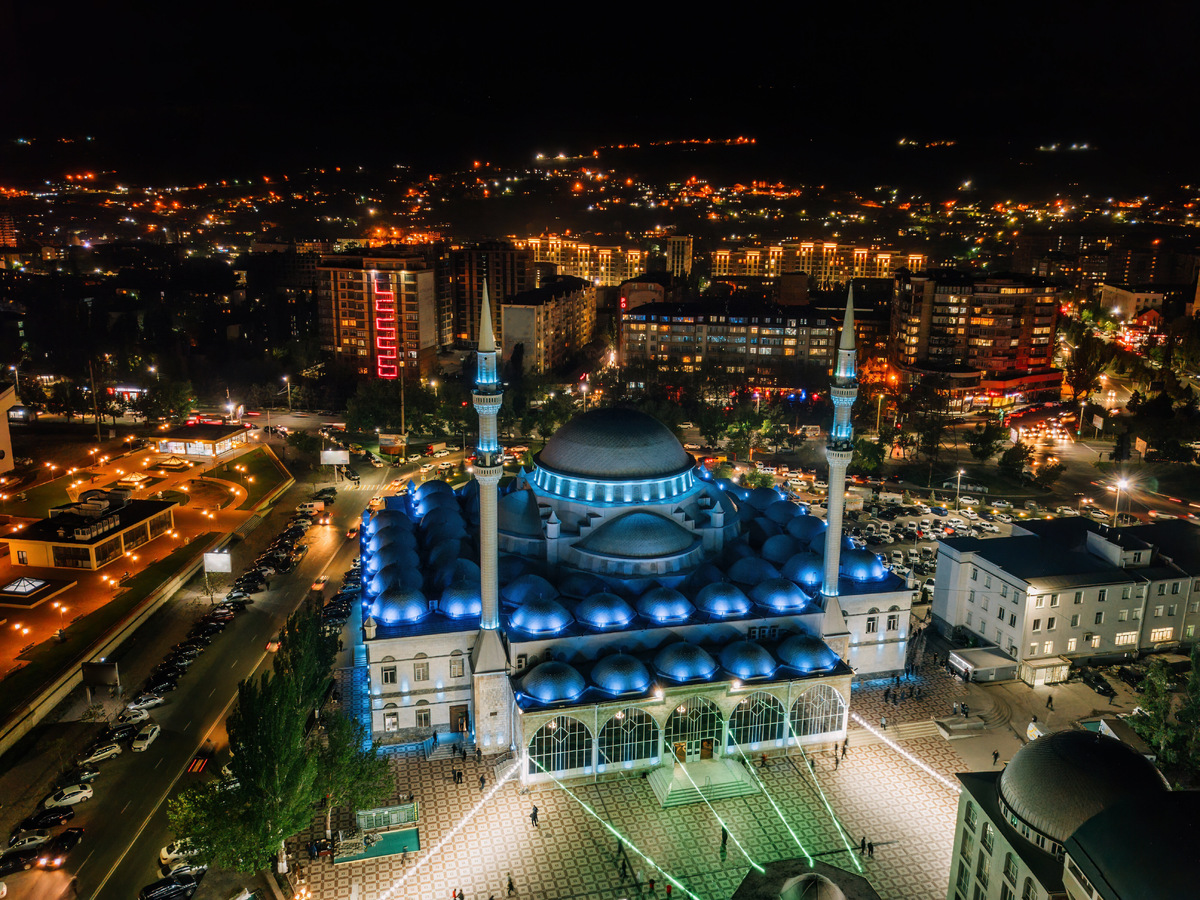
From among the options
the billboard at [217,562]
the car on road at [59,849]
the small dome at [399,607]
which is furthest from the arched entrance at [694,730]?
the billboard at [217,562]

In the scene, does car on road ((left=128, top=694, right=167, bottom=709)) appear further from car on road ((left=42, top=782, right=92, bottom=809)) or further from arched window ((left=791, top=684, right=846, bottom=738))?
arched window ((left=791, top=684, right=846, bottom=738))

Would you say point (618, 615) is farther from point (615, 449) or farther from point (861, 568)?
point (861, 568)

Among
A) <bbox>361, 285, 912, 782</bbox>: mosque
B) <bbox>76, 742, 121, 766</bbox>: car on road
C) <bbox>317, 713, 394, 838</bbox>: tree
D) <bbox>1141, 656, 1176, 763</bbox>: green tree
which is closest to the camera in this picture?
<bbox>317, 713, 394, 838</bbox>: tree

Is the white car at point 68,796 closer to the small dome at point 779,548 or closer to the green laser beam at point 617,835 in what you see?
the green laser beam at point 617,835

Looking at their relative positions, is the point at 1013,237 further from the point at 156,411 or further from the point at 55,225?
the point at 55,225

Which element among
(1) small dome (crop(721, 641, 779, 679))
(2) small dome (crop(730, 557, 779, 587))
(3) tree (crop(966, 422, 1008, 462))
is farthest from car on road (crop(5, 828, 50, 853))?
(3) tree (crop(966, 422, 1008, 462))

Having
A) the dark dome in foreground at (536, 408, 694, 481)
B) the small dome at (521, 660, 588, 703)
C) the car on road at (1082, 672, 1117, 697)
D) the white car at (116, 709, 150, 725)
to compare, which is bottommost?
the car on road at (1082, 672, 1117, 697)
